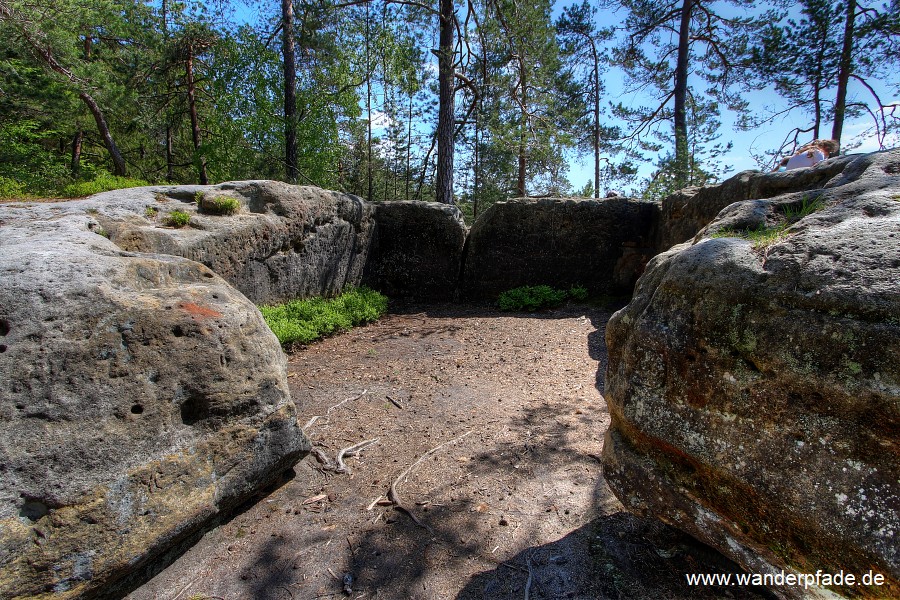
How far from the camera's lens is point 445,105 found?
34.3ft

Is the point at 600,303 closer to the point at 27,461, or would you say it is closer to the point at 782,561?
the point at 782,561

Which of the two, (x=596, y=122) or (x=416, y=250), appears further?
(x=596, y=122)

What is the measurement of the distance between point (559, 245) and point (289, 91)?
25.9ft

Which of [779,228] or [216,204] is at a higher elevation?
[216,204]

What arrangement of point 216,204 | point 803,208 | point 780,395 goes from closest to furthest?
point 780,395 → point 803,208 → point 216,204

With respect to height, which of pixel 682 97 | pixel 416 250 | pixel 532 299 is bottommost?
pixel 532 299

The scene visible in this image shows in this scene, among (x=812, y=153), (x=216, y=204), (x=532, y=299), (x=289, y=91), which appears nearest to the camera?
(x=812, y=153)

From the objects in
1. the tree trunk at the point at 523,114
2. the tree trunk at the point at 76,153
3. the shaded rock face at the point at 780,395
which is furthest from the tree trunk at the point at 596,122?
the tree trunk at the point at 76,153

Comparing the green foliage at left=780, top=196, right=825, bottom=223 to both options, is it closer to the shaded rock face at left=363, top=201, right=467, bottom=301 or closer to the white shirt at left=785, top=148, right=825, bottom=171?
the white shirt at left=785, top=148, right=825, bottom=171

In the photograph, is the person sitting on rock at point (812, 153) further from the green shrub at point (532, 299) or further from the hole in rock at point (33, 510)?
the hole in rock at point (33, 510)

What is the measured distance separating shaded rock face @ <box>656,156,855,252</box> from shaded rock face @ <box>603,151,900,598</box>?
2.35 meters

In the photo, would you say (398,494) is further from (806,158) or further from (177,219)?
(806,158)

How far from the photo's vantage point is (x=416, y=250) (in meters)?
9.02

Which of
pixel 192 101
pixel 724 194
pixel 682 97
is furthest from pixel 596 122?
pixel 192 101
